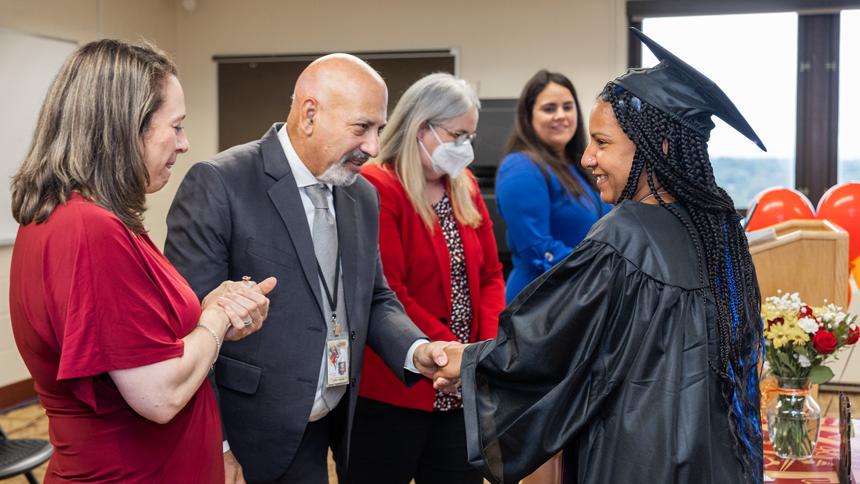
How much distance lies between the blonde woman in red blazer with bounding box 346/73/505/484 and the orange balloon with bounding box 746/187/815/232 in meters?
1.70

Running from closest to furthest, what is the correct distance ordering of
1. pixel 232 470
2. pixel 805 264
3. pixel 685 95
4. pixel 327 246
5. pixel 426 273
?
pixel 685 95 < pixel 232 470 < pixel 327 246 < pixel 426 273 < pixel 805 264

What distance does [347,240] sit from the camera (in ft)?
6.67

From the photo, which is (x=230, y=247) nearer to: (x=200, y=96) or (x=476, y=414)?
(x=476, y=414)

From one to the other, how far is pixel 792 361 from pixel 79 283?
1.71m

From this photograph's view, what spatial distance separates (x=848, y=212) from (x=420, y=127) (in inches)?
83.0

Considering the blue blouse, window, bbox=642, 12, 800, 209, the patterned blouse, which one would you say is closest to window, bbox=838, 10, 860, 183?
window, bbox=642, 12, 800, 209

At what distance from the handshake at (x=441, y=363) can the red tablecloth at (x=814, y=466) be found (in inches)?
30.6

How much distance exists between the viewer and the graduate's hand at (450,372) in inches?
76.4

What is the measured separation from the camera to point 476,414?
1.52m

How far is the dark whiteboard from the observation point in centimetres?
525

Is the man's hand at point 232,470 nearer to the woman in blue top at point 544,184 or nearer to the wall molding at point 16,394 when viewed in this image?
the woman in blue top at point 544,184

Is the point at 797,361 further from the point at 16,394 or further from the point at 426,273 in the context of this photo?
the point at 16,394

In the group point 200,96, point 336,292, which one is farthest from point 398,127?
point 200,96

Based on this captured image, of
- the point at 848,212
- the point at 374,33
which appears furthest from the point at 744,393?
the point at 374,33
